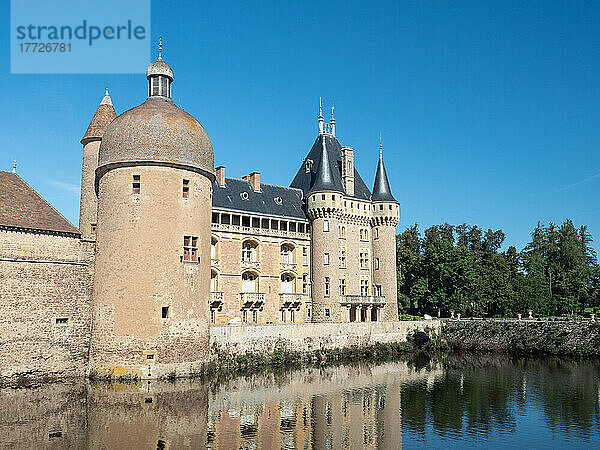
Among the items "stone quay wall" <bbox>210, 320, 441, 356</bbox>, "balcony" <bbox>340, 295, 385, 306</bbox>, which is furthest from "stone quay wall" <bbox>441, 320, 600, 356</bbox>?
"balcony" <bbox>340, 295, 385, 306</bbox>

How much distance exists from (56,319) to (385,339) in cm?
2388

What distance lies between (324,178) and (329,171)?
34.5 inches

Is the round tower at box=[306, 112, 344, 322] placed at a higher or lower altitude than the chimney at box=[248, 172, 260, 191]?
lower

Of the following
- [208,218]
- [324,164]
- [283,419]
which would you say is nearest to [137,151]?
[208,218]

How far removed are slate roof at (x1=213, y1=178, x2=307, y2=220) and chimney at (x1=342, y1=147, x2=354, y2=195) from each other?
13.7 ft

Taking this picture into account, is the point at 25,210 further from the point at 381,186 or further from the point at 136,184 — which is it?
the point at 381,186

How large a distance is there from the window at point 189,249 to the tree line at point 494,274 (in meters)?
29.7

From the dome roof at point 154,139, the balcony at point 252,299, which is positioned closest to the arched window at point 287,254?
the balcony at point 252,299

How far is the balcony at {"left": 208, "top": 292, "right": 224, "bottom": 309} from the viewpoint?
3922 cm

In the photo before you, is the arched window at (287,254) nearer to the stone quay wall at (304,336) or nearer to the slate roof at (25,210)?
the stone quay wall at (304,336)

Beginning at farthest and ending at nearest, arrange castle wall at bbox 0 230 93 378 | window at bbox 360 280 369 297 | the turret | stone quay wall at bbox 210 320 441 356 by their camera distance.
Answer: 1. window at bbox 360 280 369 297
2. the turret
3. stone quay wall at bbox 210 320 441 356
4. castle wall at bbox 0 230 93 378

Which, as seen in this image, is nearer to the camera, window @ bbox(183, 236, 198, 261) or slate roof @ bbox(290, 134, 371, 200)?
window @ bbox(183, 236, 198, 261)

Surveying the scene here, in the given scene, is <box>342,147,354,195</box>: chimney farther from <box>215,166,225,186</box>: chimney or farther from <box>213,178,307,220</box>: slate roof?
<box>215,166,225,186</box>: chimney

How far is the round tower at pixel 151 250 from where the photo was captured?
27.2 m
